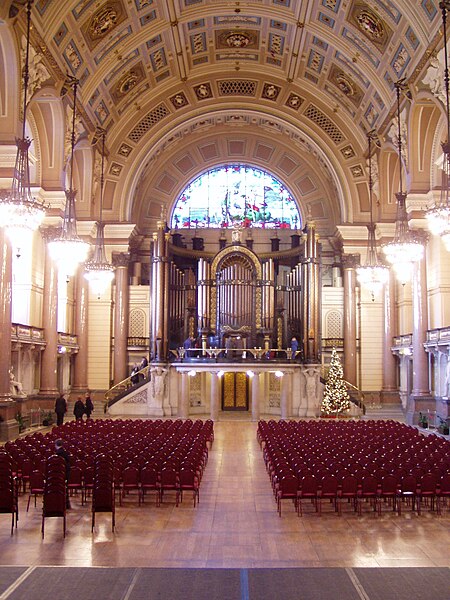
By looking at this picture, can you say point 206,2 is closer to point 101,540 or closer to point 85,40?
point 85,40

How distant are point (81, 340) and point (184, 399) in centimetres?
644

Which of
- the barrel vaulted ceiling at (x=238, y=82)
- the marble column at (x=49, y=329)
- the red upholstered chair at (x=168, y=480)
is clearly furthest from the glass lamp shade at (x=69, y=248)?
the red upholstered chair at (x=168, y=480)

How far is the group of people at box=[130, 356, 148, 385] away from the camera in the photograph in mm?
32981

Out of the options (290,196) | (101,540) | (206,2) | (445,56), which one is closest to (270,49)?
(206,2)

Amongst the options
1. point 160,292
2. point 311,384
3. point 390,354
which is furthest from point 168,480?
point 390,354

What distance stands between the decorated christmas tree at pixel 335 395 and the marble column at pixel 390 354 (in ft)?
13.6

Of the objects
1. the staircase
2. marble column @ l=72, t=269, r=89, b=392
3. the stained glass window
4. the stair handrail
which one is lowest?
the staircase

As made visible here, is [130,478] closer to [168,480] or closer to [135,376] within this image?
[168,480]

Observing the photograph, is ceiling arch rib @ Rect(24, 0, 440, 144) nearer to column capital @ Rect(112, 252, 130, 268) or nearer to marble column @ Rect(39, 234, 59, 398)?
column capital @ Rect(112, 252, 130, 268)

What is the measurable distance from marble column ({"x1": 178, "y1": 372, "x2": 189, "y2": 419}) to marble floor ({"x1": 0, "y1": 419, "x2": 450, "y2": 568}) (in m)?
17.5

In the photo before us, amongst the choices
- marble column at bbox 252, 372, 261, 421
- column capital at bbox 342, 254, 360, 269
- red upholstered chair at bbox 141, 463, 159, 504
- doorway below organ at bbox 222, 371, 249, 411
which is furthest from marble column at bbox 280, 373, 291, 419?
red upholstered chair at bbox 141, 463, 159, 504

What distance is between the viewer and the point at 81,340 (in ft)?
110

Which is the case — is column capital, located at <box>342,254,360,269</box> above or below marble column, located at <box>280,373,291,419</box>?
above

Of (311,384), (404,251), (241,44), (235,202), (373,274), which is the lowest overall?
(311,384)
